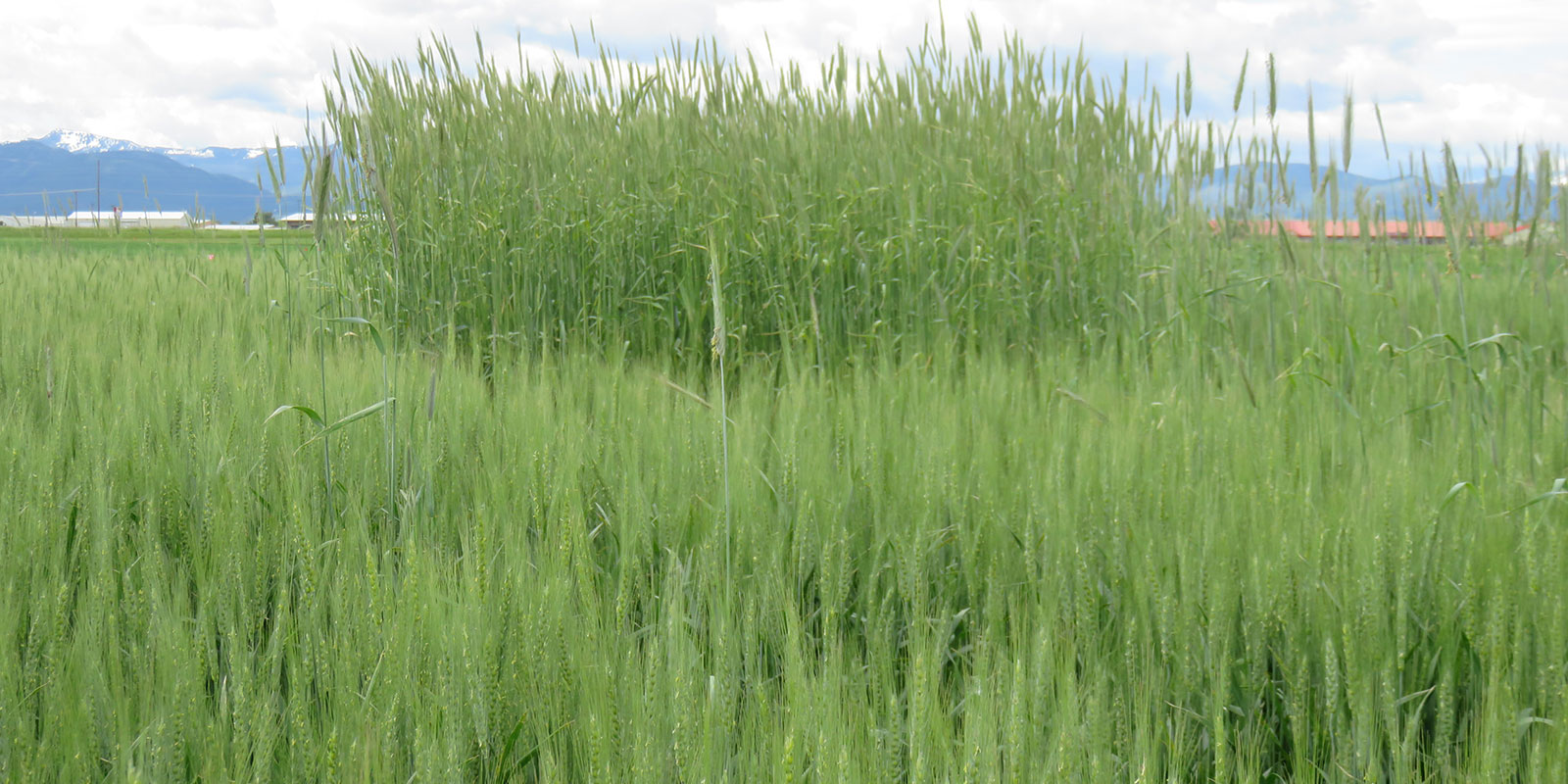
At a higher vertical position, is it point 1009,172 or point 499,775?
point 1009,172

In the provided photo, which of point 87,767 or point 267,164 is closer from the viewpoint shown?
point 87,767

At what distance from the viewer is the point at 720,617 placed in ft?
3.60

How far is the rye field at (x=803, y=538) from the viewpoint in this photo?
918mm

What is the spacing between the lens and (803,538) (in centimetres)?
126

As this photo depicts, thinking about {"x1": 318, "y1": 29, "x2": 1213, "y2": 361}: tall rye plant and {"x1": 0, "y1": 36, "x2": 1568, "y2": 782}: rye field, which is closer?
{"x1": 0, "y1": 36, "x2": 1568, "y2": 782}: rye field

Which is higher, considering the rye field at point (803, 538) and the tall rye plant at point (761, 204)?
the tall rye plant at point (761, 204)

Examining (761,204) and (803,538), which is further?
(761,204)

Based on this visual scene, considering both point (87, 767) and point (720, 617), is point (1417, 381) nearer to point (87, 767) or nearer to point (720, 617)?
point (720, 617)

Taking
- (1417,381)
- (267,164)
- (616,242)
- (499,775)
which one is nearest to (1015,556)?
(499,775)

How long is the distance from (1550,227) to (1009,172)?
5.40ft

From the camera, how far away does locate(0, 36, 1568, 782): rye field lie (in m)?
0.92

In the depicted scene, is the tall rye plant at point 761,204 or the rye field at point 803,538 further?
the tall rye plant at point 761,204

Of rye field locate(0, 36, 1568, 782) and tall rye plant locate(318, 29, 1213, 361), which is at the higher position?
tall rye plant locate(318, 29, 1213, 361)

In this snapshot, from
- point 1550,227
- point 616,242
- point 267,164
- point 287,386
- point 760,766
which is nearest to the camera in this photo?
point 760,766
